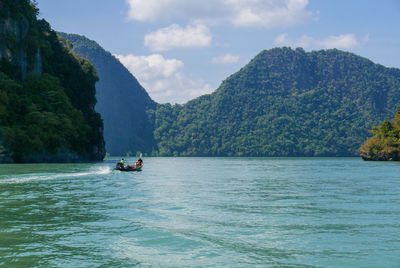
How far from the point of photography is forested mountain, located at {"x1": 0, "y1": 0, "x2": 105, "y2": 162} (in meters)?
61.1

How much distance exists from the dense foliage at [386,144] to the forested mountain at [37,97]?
68.5m

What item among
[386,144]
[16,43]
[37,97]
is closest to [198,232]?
[37,97]

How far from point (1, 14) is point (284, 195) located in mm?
63487

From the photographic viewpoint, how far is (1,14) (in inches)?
2628

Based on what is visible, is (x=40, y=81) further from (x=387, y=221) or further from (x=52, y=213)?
(x=387, y=221)

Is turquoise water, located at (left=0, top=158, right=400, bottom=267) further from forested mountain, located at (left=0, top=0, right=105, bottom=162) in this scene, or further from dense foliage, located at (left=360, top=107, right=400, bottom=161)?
dense foliage, located at (left=360, top=107, right=400, bottom=161)

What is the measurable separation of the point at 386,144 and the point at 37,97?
80042 mm

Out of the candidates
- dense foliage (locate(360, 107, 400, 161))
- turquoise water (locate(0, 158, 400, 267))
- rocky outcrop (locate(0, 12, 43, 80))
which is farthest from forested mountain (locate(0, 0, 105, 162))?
dense foliage (locate(360, 107, 400, 161))

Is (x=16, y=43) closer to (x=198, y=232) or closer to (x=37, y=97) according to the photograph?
(x=37, y=97)

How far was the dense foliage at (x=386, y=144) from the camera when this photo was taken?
93.7 meters

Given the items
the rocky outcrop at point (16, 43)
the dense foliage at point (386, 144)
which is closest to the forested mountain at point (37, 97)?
the rocky outcrop at point (16, 43)

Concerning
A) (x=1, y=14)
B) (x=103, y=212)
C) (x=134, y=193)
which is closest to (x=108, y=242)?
(x=103, y=212)

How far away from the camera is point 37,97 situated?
6988 cm

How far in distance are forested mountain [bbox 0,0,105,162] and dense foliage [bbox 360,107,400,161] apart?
68.5 meters
